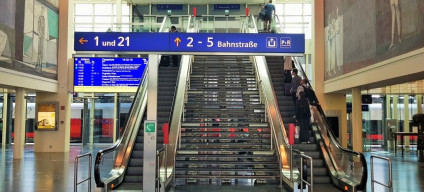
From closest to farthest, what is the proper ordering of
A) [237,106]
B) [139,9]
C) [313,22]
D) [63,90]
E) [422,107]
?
[237,106], [313,22], [63,90], [422,107], [139,9]

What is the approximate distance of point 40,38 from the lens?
18297 mm

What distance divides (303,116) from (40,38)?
40.9 ft

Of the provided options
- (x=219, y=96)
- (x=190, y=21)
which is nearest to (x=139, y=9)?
(x=190, y=21)

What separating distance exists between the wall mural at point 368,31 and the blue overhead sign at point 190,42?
3.78 metres

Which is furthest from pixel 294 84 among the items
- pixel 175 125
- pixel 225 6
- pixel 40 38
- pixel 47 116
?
pixel 225 6

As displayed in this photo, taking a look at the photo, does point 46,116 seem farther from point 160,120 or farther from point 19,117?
point 160,120

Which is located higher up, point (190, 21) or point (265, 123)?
point (190, 21)

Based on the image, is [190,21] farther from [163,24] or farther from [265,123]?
[265,123]

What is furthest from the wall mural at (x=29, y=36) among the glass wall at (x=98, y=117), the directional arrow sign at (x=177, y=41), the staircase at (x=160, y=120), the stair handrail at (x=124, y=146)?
the directional arrow sign at (x=177, y=41)

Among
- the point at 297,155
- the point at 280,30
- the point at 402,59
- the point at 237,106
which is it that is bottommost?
the point at 297,155

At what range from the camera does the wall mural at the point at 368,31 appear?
34.0ft

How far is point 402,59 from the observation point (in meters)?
10.7

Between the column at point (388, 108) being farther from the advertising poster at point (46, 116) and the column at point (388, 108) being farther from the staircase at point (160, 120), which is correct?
the advertising poster at point (46, 116)

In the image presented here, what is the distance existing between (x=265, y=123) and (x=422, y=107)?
702 inches
